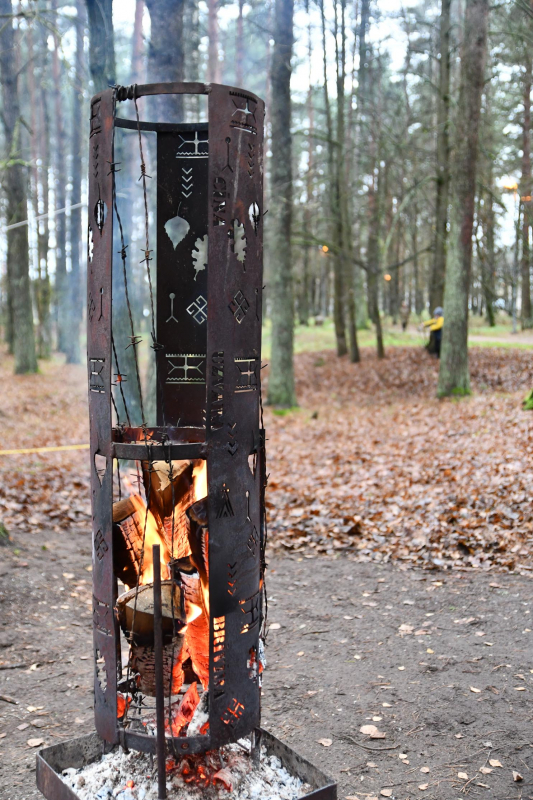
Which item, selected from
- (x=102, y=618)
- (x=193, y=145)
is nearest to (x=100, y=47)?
(x=193, y=145)

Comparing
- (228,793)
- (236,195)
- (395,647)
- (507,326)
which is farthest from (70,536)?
(507,326)

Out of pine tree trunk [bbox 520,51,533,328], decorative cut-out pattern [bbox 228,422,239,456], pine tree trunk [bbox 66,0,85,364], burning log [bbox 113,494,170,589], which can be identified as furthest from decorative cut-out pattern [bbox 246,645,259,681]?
pine tree trunk [bbox 66,0,85,364]

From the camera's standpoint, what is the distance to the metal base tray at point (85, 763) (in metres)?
2.65

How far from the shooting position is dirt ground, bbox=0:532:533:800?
344 cm

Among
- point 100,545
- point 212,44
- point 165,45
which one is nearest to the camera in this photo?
point 100,545

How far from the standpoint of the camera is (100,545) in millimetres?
2732

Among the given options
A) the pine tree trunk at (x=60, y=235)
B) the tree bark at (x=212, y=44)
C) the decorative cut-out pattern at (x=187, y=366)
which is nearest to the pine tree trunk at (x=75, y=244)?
the pine tree trunk at (x=60, y=235)

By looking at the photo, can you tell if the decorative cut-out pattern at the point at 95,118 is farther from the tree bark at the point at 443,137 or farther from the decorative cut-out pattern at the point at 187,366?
the tree bark at the point at 443,137

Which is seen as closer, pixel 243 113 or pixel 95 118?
pixel 243 113

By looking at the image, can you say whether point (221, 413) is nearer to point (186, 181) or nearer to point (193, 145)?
point (186, 181)

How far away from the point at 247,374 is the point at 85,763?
187 centimetres

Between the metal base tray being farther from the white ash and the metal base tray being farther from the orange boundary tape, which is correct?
the orange boundary tape

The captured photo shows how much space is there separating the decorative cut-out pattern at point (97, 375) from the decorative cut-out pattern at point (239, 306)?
567mm

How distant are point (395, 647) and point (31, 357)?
1927 cm
